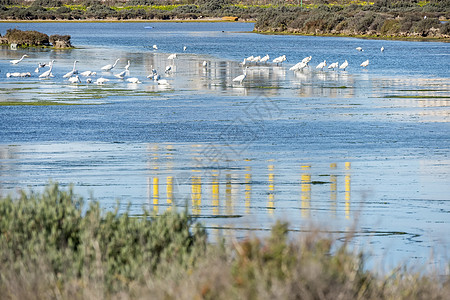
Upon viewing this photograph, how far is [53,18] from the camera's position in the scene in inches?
5443

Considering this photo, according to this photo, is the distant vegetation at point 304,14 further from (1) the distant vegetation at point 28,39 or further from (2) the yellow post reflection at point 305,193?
(2) the yellow post reflection at point 305,193

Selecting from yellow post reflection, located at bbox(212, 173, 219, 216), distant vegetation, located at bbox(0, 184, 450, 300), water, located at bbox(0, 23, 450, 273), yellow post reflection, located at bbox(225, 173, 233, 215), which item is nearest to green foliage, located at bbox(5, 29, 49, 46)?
water, located at bbox(0, 23, 450, 273)

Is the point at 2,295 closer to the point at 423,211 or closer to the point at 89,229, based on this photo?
the point at 89,229

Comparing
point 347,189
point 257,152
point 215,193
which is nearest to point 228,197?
point 215,193

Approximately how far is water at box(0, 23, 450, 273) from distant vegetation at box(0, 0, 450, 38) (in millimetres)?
48677

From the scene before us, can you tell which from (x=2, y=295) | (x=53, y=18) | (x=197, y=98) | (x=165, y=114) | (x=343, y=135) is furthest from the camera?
(x=53, y=18)

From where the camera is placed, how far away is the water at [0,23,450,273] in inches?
413

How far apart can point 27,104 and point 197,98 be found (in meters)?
5.21

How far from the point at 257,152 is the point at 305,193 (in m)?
3.71

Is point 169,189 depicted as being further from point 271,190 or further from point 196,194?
point 271,190

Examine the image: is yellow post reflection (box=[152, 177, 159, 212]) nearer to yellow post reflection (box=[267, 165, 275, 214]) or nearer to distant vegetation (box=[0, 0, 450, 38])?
yellow post reflection (box=[267, 165, 275, 214])

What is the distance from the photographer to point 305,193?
11.9 metres

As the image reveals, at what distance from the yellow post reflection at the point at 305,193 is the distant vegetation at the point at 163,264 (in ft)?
12.4

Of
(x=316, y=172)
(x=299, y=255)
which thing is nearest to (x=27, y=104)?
(x=316, y=172)
